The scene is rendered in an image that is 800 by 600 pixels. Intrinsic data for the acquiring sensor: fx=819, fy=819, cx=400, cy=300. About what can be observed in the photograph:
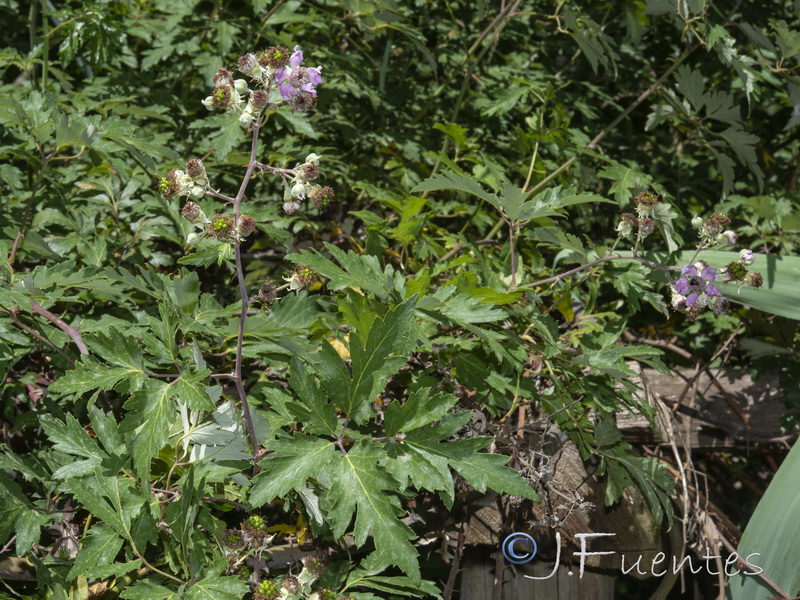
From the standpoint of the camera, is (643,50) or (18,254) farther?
(643,50)

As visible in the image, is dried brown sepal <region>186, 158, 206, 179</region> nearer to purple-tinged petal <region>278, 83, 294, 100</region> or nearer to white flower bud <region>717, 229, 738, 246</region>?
purple-tinged petal <region>278, 83, 294, 100</region>

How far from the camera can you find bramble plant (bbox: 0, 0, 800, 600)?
4.17ft

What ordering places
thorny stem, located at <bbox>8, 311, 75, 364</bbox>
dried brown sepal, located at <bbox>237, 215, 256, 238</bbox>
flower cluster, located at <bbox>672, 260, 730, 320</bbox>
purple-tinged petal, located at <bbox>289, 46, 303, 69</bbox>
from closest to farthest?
dried brown sepal, located at <bbox>237, 215, 256, 238</bbox> < purple-tinged petal, located at <bbox>289, 46, 303, 69</bbox> < thorny stem, located at <bbox>8, 311, 75, 364</bbox> < flower cluster, located at <bbox>672, 260, 730, 320</bbox>

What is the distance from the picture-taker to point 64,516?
5.01ft

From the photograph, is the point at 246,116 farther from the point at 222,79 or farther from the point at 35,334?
the point at 35,334

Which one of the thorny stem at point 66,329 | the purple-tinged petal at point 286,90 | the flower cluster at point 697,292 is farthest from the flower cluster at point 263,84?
the flower cluster at point 697,292

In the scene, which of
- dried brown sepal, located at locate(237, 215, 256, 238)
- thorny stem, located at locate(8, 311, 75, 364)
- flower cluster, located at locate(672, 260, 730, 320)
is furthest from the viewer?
flower cluster, located at locate(672, 260, 730, 320)

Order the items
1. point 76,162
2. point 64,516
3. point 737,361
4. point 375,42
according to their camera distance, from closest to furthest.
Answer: point 64,516 < point 76,162 < point 737,361 < point 375,42

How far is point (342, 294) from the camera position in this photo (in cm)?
174

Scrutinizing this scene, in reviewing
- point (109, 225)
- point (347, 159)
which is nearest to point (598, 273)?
point (347, 159)

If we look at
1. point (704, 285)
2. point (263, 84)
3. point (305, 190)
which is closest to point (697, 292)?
point (704, 285)

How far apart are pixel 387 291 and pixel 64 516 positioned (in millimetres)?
733

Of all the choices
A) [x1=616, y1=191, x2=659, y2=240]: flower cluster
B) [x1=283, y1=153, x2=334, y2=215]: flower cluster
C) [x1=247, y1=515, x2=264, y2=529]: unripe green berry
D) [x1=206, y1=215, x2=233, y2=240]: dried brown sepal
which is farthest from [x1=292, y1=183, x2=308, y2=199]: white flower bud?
[x1=616, y1=191, x2=659, y2=240]: flower cluster

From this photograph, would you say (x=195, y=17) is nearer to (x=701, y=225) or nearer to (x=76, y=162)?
(x=76, y=162)
